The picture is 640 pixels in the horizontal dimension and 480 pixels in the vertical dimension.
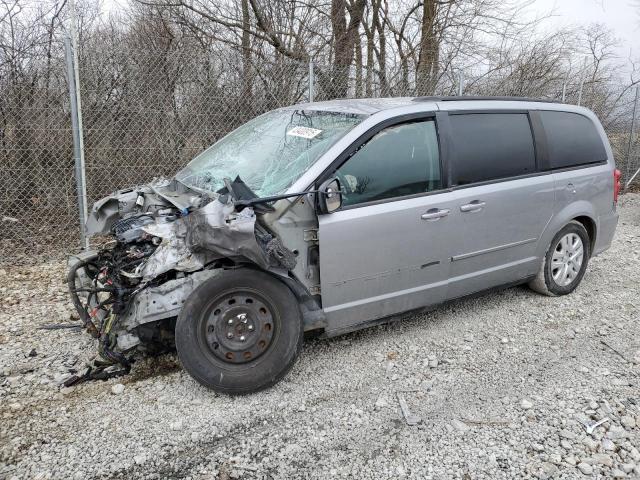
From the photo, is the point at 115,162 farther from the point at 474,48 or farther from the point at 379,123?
the point at 474,48

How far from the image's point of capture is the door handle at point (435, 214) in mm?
3406

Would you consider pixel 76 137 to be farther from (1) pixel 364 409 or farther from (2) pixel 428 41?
(2) pixel 428 41

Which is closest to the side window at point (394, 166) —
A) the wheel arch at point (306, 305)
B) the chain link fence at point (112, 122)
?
the wheel arch at point (306, 305)

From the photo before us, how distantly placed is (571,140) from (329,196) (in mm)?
2716

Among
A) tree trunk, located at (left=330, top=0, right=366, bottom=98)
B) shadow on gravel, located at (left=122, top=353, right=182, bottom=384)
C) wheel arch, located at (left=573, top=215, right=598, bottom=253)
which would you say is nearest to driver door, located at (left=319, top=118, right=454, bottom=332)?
shadow on gravel, located at (left=122, top=353, right=182, bottom=384)

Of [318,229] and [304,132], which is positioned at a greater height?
[304,132]

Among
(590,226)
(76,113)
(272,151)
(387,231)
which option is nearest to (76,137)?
(76,113)

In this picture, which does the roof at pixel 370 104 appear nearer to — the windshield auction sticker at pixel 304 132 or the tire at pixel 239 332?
the windshield auction sticker at pixel 304 132

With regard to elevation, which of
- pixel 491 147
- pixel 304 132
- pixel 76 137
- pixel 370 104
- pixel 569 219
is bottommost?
pixel 569 219

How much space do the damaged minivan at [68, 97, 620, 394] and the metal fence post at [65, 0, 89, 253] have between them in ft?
5.65

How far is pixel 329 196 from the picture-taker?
116 inches

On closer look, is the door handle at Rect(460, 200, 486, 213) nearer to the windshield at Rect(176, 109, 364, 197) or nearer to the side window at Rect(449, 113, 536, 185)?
the side window at Rect(449, 113, 536, 185)

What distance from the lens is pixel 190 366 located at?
285 centimetres

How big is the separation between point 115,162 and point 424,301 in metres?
4.22
